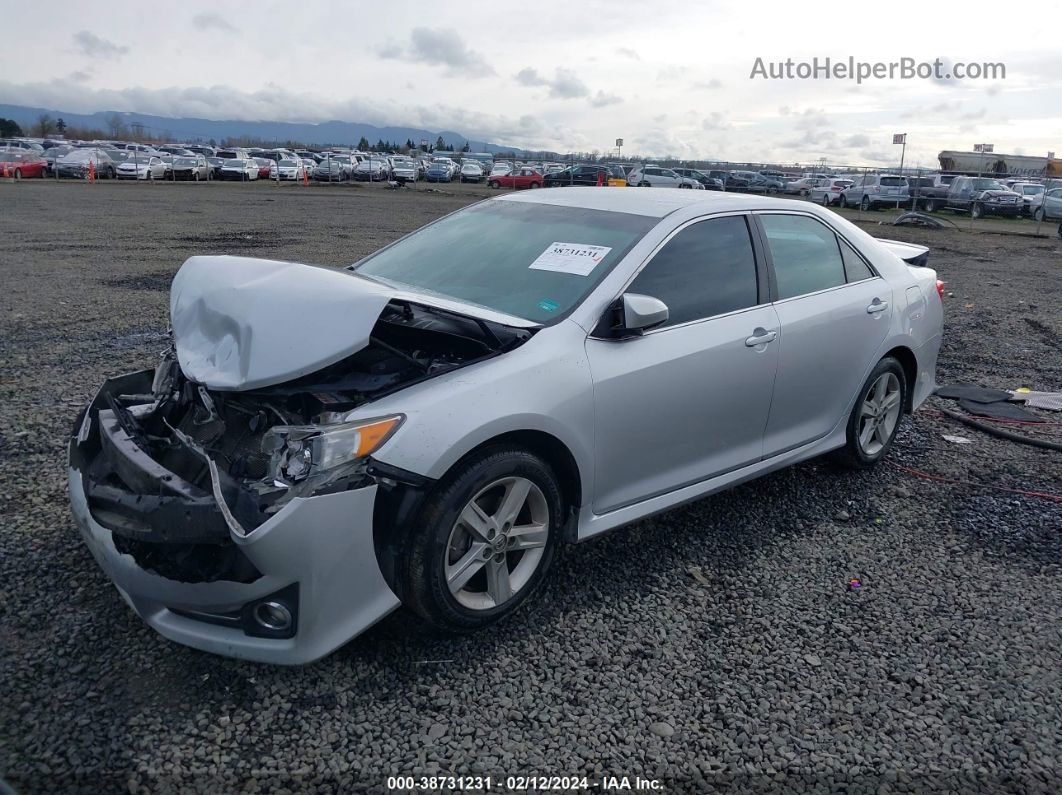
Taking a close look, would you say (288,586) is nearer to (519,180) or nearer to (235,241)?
(235,241)

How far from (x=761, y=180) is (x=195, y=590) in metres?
44.2

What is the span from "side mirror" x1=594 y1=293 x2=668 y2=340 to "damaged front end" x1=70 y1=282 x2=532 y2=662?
394 mm

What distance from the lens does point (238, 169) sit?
43125 mm

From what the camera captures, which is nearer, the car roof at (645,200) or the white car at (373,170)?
the car roof at (645,200)

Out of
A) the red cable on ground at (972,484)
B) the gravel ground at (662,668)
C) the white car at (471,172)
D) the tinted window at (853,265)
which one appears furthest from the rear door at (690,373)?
the white car at (471,172)

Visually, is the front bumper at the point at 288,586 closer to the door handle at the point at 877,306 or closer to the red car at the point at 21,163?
the door handle at the point at 877,306

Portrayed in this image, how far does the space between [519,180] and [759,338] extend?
41.6 meters

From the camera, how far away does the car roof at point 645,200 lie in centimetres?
419

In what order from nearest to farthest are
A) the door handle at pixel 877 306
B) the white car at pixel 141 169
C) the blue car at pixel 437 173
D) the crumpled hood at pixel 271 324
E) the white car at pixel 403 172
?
the crumpled hood at pixel 271 324, the door handle at pixel 877 306, the white car at pixel 141 169, the white car at pixel 403 172, the blue car at pixel 437 173

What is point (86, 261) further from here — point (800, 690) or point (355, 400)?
point (800, 690)

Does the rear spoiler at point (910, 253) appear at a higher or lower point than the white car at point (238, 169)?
lower

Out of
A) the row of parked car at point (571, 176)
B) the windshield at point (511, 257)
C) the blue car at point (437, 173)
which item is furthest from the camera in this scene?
the blue car at point (437, 173)

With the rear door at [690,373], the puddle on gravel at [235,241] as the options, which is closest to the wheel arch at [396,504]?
the rear door at [690,373]

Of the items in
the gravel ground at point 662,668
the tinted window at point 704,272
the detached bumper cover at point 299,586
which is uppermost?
the tinted window at point 704,272
